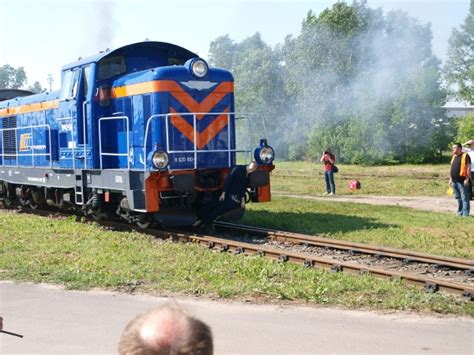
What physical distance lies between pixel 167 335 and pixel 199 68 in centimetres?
1021

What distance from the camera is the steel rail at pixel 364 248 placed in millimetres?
8540

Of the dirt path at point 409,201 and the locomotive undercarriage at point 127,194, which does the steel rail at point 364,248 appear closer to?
the locomotive undercarriage at point 127,194

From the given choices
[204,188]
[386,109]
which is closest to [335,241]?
[204,188]

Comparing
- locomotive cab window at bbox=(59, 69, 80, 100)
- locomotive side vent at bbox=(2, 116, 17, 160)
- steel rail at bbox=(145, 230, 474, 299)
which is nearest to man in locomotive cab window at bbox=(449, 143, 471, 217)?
steel rail at bbox=(145, 230, 474, 299)

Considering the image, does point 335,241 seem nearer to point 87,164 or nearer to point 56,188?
point 87,164

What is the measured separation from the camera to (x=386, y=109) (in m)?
38.1

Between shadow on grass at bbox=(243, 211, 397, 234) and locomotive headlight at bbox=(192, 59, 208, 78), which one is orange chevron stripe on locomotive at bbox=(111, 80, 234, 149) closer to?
locomotive headlight at bbox=(192, 59, 208, 78)

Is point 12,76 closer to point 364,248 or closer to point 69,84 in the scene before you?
point 69,84

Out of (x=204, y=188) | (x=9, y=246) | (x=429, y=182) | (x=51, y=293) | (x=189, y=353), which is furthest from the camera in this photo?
(x=429, y=182)

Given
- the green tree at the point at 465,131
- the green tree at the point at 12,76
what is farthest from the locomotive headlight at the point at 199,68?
the green tree at the point at 12,76

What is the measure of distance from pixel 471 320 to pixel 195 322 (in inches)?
197

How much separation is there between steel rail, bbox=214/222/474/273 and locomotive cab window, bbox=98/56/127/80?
3.97m

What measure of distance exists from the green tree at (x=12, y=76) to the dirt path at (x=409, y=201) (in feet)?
207

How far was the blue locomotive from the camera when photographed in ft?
36.5
